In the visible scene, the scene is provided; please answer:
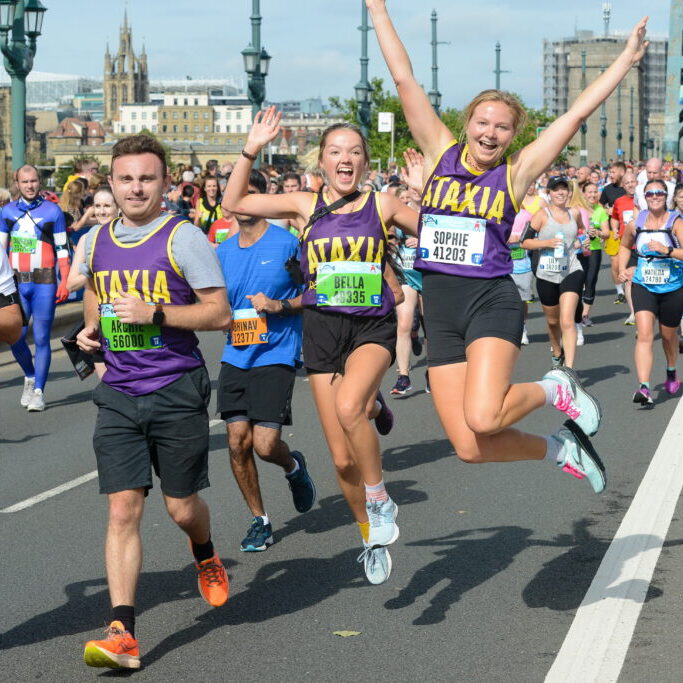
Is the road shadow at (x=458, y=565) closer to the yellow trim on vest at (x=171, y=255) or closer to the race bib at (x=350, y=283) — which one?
the race bib at (x=350, y=283)

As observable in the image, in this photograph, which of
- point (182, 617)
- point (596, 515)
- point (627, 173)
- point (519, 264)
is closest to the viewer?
point (182, 617)

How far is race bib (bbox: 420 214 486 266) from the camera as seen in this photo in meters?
5.51

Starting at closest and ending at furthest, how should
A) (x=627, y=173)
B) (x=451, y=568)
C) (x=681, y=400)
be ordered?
(x=451, y=568), (x=681, y=400), (x=627, y=173)

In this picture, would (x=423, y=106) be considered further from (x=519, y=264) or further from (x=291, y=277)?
(x=519, y=264)

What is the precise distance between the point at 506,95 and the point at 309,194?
102 centimetres

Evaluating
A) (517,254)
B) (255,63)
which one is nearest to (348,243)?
(517,254)

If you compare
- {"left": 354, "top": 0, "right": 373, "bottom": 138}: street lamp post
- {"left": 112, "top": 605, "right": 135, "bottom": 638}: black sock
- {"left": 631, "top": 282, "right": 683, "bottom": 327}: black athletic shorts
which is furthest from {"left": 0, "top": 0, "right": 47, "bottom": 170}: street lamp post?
{"left": 354, "top": 0, "right": 373, "bottom": 138}: street lamp post

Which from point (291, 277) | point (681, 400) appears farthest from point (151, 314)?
point (681, 400)

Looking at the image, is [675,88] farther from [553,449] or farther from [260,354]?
[553,449]

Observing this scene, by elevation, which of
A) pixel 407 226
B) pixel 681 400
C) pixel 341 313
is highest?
pixel 407 226

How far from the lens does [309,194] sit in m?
6.19

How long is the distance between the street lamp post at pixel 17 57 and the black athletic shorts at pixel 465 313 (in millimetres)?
13697

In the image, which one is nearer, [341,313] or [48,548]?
[341,313]

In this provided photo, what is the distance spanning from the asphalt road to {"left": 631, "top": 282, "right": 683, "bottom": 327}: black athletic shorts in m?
2.29
